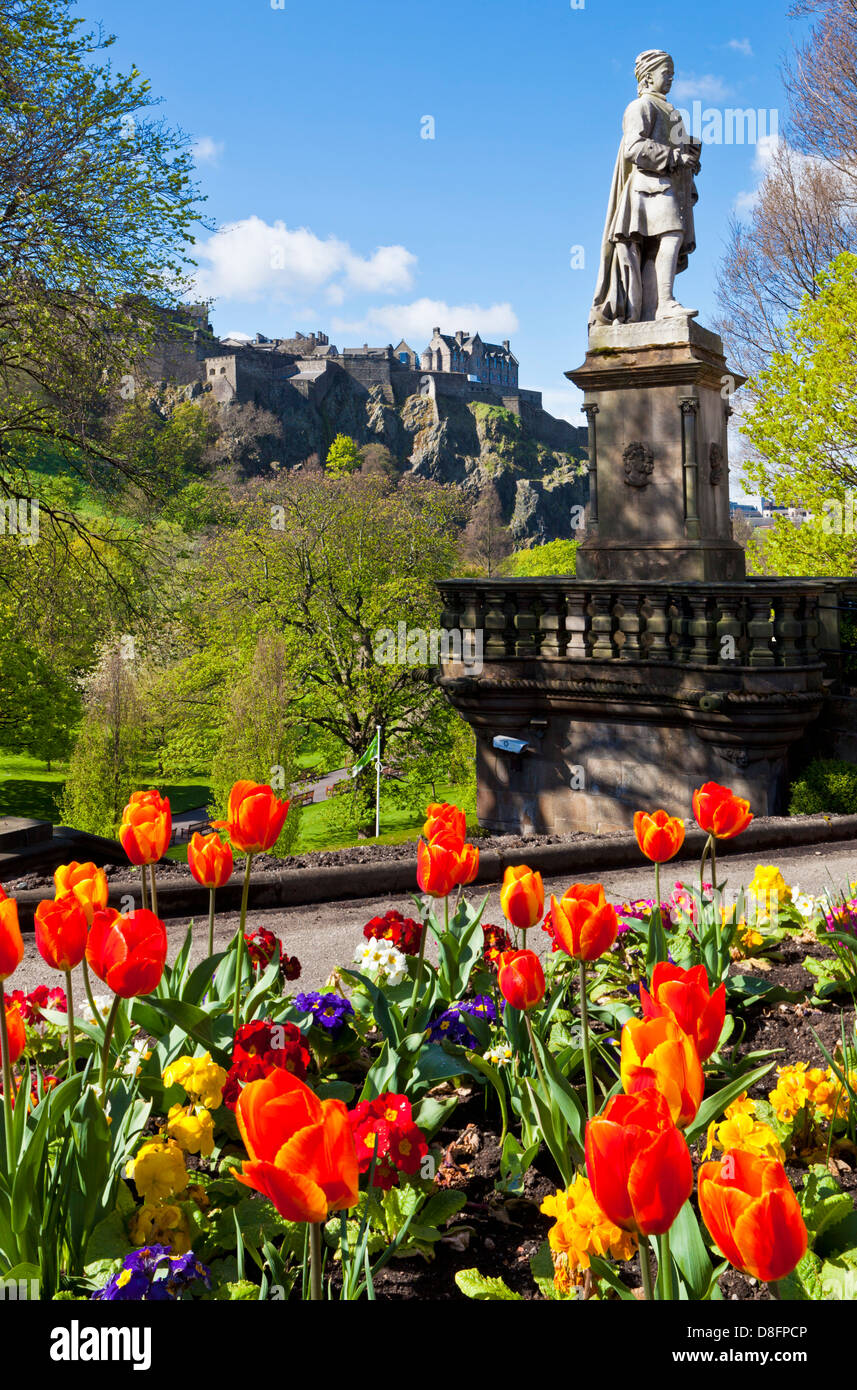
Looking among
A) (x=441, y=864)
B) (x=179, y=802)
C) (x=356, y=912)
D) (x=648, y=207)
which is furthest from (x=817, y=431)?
(x=179, y=802)

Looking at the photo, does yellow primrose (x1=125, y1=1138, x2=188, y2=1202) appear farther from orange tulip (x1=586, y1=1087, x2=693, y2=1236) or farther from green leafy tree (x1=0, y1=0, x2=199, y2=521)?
green leafy tree (x1=0, y1=0, x2=199, y2=521)

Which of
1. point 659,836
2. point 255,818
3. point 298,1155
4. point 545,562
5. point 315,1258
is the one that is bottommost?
point 315,1258

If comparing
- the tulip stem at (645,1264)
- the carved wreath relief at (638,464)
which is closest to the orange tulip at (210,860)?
the tulip stem at (645,1264)

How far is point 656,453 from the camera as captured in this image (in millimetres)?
12609

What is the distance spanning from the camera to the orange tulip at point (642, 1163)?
52.5 inches

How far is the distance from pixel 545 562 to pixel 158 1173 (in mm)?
64624

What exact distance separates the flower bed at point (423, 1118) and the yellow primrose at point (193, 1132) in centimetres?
2

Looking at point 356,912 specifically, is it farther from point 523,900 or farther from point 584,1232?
point 584,1232

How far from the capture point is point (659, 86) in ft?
42.5

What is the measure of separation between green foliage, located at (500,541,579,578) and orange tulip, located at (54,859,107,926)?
6188 cm

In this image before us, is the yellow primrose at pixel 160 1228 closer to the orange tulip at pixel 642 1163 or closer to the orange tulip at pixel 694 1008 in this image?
the orange tulip at pixel 694 1008
